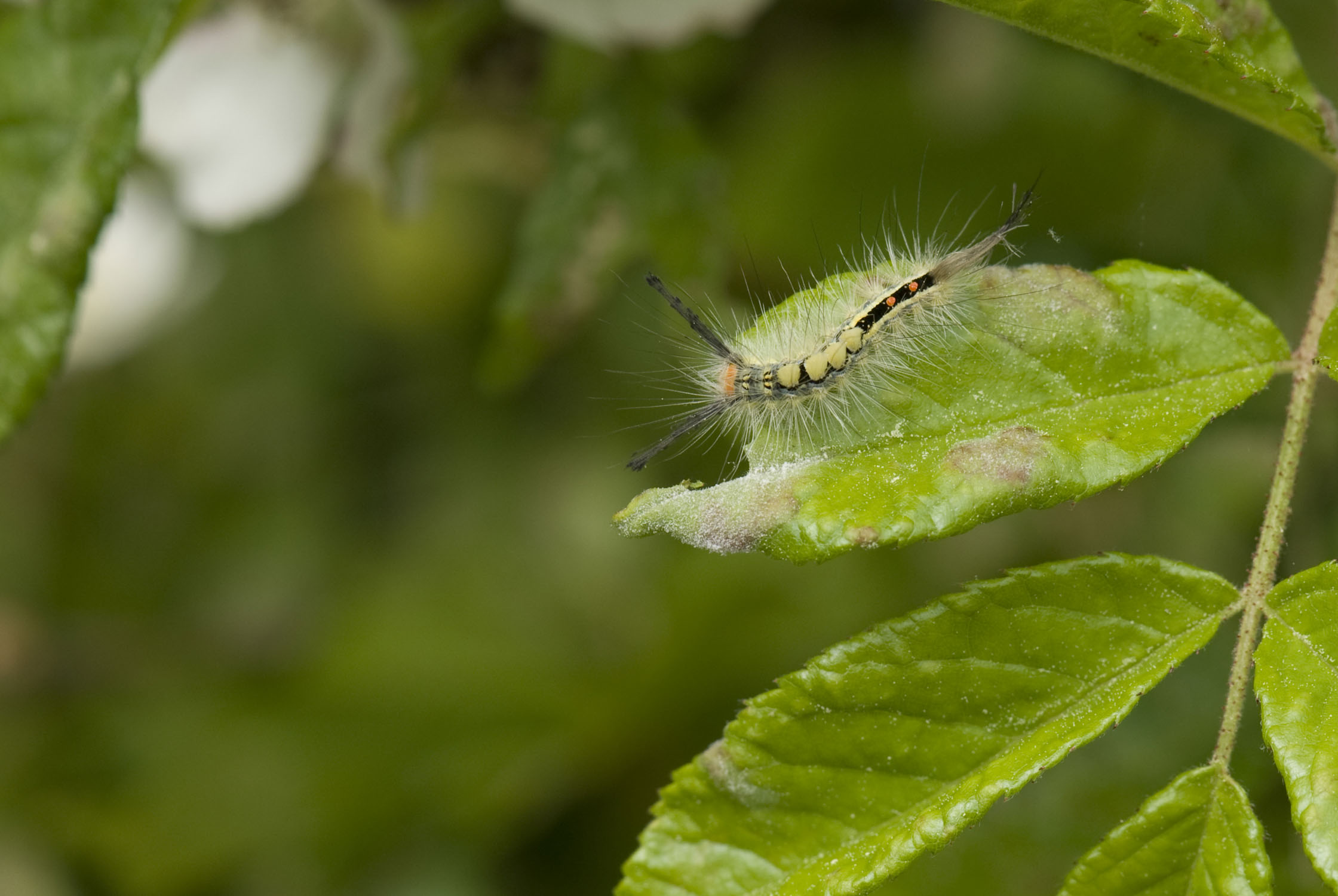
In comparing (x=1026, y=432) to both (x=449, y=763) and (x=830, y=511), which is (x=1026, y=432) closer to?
(x=830, y=511)

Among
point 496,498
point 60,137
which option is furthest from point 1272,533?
point 496,498

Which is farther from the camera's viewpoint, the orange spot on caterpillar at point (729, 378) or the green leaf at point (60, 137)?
the orange spot on caterpillar at point (729, 378)

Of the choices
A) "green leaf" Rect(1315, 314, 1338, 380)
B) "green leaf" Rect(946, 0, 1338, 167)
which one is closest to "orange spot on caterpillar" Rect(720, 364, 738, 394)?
"green leaf" Rect(946, 0, 1338, 167)

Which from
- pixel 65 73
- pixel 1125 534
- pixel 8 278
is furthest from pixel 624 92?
pixel 1125 534

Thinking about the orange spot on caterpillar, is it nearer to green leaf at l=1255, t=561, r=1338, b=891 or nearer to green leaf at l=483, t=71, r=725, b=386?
green leaf at l=483, t=71, r=725, b=386

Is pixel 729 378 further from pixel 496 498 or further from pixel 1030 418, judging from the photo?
pixel 496 498

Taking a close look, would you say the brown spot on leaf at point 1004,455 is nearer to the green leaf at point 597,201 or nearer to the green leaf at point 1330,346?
the green leaf at point 1330,346

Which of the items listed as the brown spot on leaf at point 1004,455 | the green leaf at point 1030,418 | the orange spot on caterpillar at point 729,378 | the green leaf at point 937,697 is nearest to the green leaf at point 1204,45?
the green leaf at point 1030,418
